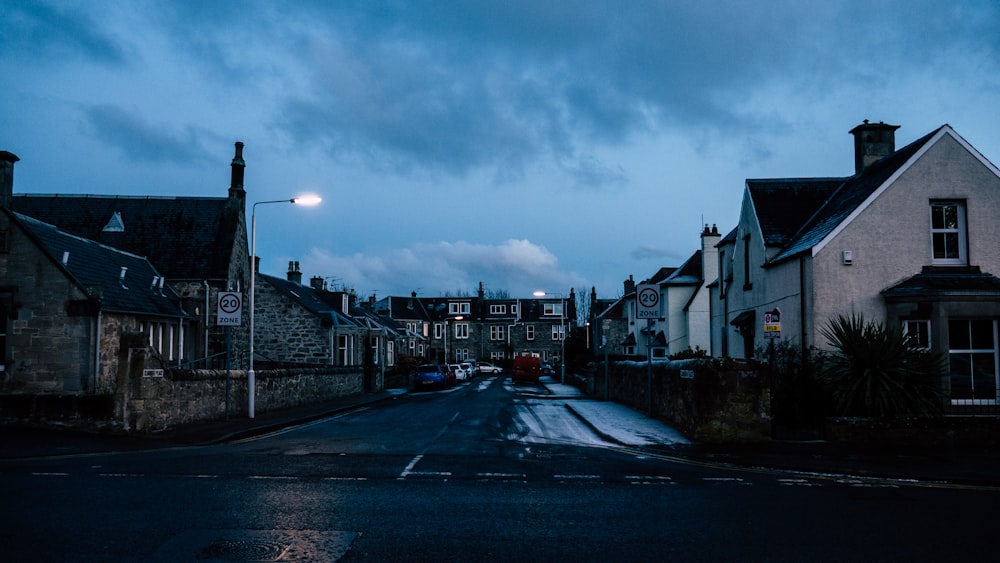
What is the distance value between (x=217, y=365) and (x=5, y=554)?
27856 millimetres

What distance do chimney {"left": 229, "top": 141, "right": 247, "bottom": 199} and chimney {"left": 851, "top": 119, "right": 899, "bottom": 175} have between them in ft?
89.9

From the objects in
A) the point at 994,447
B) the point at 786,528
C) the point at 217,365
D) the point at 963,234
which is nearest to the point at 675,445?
the point at 994,447

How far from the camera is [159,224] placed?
36.5 meters

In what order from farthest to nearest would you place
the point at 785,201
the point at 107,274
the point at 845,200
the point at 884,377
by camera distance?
the point at 107,274 < the point at 785,201 < the point at 845,200 < the point at 884,377

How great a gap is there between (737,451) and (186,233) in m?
29.2

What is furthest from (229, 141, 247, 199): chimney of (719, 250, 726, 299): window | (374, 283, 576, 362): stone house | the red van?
(374, 283, 576, 362): stone house

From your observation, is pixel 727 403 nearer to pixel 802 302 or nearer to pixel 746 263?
pixel 802 302

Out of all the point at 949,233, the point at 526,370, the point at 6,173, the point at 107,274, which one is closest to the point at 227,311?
the point at 107,274

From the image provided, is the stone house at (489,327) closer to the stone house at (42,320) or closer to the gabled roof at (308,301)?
the gabled roof at (308,301)

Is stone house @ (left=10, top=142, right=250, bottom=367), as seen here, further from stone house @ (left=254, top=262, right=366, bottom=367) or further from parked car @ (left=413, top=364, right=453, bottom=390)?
parked car @ (left=413, top=364, right=453, bottom=390)

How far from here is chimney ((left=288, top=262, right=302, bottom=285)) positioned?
54.5m

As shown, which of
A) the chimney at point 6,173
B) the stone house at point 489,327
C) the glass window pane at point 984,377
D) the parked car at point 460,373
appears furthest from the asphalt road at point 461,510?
the stone house at point 489,327

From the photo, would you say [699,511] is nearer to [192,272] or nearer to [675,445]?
[675,445]

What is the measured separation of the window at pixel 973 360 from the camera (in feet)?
60.5
